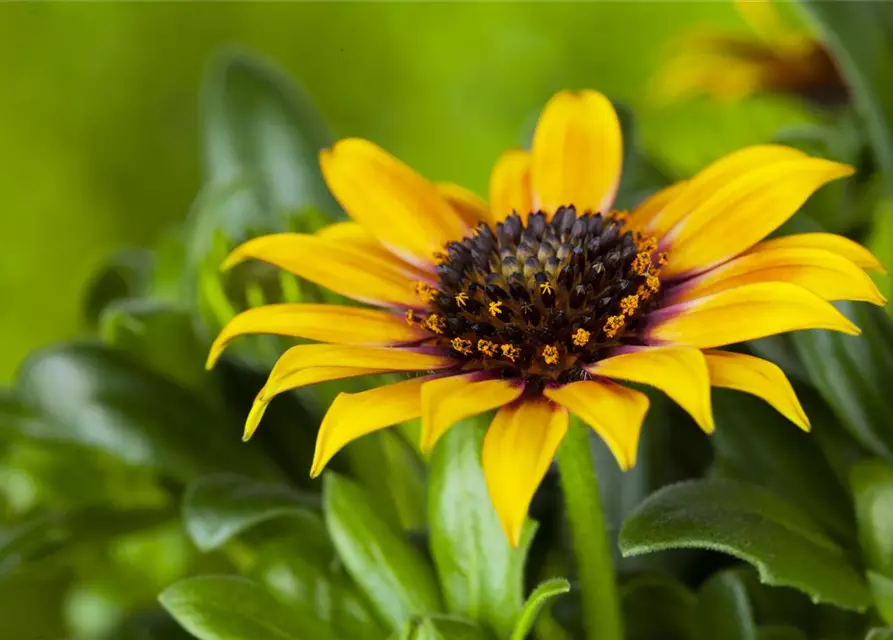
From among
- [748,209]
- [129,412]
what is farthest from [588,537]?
[129,412]

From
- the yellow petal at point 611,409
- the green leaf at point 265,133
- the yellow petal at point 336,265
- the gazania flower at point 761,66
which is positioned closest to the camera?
the yellow petal at point 611,409

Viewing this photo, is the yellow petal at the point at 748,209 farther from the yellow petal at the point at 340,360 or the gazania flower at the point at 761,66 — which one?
the gazania flower at the point at 761,66

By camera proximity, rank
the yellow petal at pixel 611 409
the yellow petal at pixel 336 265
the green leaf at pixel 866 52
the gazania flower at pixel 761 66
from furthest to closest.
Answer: the gazania flower at pixel 761 66 < the green leaf at pixel 866 52 < the yellow petal at pixel 336 265 < the yellow petal at pixel 611 409

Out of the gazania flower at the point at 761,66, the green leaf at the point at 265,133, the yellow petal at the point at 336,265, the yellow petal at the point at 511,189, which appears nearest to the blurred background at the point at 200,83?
the gazania flower at the point at 761,66

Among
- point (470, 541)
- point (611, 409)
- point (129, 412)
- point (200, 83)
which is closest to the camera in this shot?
point (611, 409)

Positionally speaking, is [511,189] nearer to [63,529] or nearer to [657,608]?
[657,608]

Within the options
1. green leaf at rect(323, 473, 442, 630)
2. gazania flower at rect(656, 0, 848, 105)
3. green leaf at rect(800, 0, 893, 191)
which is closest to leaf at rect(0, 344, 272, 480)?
green leaf at rect(323, 473, 442, 630)
